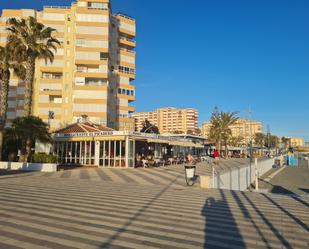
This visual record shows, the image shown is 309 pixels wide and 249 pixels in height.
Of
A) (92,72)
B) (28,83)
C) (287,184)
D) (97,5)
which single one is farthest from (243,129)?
(28,83)

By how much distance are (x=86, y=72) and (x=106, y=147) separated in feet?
103

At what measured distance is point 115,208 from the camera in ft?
34.7

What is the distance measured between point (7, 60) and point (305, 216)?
28.2 meters

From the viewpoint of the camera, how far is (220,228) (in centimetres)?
809

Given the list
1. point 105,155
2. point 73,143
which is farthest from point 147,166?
point 73,143

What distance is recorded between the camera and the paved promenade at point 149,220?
683 centimetres

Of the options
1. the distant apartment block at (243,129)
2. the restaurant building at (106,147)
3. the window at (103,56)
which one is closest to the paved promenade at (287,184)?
the restaurant building at (106,147)

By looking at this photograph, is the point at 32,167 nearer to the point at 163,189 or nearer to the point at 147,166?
the point at 147,166

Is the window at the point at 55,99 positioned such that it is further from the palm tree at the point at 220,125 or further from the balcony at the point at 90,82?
the palm tree at the point at 220,125

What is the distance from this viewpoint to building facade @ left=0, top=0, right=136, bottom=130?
5872cm

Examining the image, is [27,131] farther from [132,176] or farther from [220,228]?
[220,228]

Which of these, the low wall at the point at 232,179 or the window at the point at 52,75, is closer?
the low wall at the point at 232,179

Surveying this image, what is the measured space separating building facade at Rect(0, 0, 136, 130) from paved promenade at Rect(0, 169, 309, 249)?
4586 centimetres

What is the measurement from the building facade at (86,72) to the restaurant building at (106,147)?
66.2 feet
